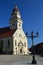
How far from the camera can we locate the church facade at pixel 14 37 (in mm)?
65625

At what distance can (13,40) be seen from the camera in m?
65.6

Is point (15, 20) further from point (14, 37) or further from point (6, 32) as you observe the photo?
point (14, 37)

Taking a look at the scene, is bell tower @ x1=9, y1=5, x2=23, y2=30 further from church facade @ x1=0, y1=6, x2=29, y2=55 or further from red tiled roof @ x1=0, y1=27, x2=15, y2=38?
red tiled roof @ x1=0, y1=27, x2=15, y2=38

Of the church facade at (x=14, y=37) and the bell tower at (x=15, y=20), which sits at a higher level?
the bell tower at (x=15, y=20)

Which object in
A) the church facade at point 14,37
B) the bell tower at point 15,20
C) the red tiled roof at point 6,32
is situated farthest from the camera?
the bell tower at point 15,20

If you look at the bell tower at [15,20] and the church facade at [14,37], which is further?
the bell tower at [15,20]

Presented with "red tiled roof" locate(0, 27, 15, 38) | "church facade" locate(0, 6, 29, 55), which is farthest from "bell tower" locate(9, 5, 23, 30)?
"red tiled roof" locate(0, 27, 15, 38)

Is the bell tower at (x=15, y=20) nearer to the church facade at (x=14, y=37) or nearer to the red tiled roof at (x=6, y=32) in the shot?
the church facade at (x=14, y=37)

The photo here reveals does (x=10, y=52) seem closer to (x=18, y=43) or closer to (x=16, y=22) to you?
(x=18, y=43)

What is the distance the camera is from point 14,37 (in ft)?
216

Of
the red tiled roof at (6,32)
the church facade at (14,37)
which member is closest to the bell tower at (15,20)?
the church facade at (14,37)

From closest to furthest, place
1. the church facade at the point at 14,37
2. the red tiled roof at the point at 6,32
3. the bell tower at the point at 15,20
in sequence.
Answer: the church facade at the point at 14,37 → the red tiled roof at the point at 6,32 → the bell tower at the point at 15,20

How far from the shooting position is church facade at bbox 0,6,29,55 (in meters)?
65.6

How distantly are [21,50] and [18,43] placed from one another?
9.18 feet
